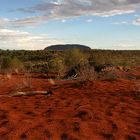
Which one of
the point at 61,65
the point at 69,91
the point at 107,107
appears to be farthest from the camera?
the point at 61,65

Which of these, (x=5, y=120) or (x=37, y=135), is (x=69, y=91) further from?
(x=37, y=135)

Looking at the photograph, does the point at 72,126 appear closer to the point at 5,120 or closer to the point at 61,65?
the point at 5,120

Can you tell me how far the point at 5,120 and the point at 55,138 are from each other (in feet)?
6.10

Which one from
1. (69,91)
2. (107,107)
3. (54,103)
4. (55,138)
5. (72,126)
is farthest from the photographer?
(69,91)

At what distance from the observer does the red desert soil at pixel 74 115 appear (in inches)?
313

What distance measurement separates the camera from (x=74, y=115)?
9625 mm

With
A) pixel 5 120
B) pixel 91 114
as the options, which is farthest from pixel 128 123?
pixel 5 120

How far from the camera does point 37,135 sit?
7.84 meters

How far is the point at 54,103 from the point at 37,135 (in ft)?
11.9

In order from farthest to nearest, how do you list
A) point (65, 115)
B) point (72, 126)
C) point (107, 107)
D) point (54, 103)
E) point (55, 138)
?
point (54, 103)
point (107, 107)
point (65, 115)
point (72, 126)
point (55, 138)

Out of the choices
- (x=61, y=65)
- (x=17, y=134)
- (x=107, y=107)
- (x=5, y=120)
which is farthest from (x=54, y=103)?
(x=61, y=65)

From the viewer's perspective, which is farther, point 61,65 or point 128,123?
point 61,65

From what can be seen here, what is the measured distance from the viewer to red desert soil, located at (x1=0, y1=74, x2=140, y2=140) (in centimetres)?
796

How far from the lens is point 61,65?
33.0 m
